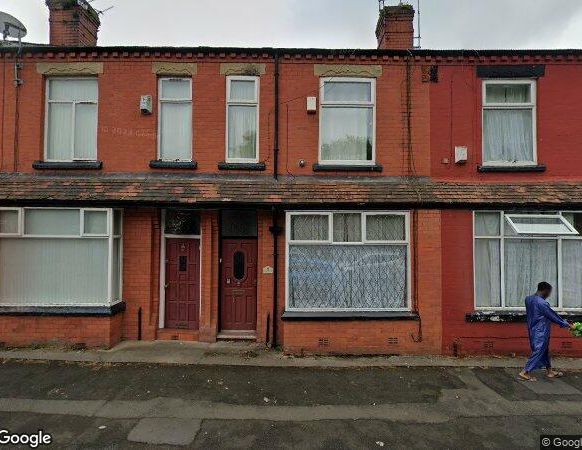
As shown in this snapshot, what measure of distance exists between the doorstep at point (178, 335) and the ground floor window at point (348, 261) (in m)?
2.25

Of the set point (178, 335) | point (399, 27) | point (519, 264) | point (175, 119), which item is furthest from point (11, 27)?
point (519, 264)

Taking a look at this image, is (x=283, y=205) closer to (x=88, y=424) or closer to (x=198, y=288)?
(x=198, y=288)

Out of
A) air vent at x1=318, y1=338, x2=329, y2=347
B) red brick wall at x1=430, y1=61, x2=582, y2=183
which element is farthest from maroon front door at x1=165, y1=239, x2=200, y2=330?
red brick wall at x1=430, y1=61, x2=582, y2=183

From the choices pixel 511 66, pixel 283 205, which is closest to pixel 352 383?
pixel 283 205

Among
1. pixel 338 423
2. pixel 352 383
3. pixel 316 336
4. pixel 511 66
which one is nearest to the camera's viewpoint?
pixel 338 423

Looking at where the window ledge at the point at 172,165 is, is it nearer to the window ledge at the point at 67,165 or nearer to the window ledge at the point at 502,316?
the window ledge at the point at 67,165

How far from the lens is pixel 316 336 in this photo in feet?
23.0

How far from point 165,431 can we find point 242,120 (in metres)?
6.01

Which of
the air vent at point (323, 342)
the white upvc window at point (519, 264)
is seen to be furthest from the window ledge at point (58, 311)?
the white upvc window at point (519, 264)

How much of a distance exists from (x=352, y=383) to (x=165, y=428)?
115 inches

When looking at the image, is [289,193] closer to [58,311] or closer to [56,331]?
[58,311]

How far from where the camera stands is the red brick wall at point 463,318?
23.1 ft

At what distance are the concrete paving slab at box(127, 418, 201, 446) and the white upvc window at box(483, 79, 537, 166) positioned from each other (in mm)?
7466

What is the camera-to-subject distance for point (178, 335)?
766 centimetres
